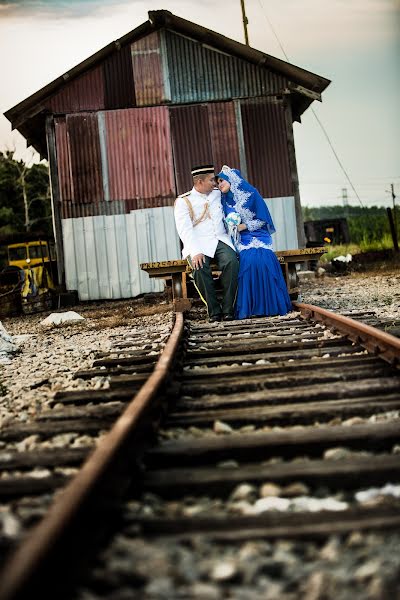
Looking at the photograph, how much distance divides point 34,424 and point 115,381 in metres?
0.96

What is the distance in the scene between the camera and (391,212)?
20.6 m

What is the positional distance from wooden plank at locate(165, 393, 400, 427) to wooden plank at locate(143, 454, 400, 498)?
2.07 feet

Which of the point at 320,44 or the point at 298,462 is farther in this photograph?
the point at 320,44

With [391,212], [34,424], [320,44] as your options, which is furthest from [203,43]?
[320,44]

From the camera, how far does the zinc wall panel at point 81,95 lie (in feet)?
Answer: 43.8

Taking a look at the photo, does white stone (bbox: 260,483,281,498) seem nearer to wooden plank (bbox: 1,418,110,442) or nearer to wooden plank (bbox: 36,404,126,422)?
wooden plank (bbox: 1,418,110,442)

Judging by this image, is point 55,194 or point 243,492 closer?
point 243,492

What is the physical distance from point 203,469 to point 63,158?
12148 millimetres

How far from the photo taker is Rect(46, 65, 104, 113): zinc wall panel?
13.3m

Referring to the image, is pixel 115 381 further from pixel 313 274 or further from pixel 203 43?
pixel 313 274

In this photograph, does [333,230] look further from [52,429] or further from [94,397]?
[52,429]

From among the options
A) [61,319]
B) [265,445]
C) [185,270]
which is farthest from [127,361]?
[61,319]

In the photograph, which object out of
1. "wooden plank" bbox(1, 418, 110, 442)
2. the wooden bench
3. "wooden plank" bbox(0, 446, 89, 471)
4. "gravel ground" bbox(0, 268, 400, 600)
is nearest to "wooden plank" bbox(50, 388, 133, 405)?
"wooden plank" bbox(1, 418, 110, 442)

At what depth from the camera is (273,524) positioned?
5.68 feet
